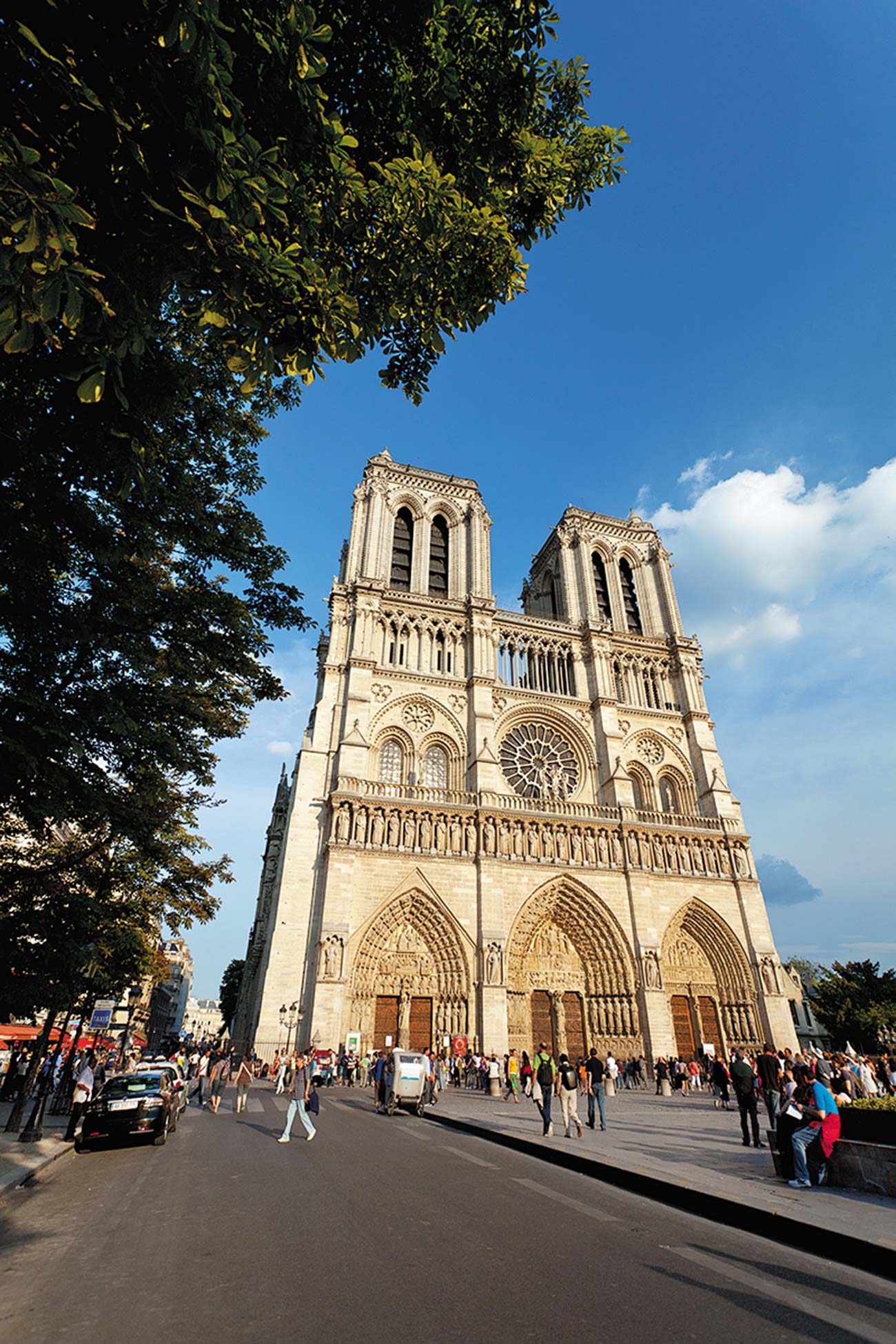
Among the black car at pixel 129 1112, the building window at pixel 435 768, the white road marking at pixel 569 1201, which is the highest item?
the building window at pixel 435 768

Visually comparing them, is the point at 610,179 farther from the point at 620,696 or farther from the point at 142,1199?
the point at 620,696

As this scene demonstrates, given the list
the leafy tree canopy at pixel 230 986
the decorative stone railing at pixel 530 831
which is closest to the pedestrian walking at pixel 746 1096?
the decorative stone railing at pixel 530 831

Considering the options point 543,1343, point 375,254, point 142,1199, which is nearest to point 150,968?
point 142,1199

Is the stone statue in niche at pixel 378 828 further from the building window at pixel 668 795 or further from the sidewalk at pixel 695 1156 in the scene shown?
the building window at pixel 668 795

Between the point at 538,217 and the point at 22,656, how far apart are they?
728cm

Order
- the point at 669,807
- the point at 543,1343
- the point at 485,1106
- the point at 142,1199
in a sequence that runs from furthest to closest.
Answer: the point at 669,807 → the point at 485,1106 → the point at 142,1199 → the point at 543,1343

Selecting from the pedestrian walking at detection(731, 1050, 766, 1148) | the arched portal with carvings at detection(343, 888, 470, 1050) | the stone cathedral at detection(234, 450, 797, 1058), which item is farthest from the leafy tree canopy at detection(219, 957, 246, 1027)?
the pedestrian walking at detection(731, 1050, 766, 1148)

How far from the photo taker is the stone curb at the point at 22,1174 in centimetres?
702

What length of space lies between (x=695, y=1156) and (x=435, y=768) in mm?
20664

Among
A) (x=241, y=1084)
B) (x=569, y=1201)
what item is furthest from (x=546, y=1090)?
(x=241, y=1084)

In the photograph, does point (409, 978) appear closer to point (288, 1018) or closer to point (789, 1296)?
point (288, 1018)

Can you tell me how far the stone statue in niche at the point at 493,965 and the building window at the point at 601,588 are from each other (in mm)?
19246

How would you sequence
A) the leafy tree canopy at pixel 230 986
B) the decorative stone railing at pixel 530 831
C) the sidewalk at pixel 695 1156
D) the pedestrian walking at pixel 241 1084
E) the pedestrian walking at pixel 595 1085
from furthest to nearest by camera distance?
the leafy tree canopy at pixel 230 986
the decorative stone railing at pixel 530 831
the pedestrian walking at pixel 241 1084
the pedestrian walking at pixel 595 1085
the sidewalk at pixel 695 1156

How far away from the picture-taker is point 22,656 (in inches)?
274
